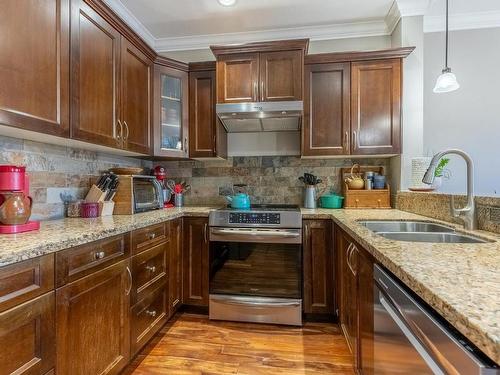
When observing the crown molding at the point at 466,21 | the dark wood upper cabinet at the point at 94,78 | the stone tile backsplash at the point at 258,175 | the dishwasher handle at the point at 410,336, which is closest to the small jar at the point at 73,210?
the dark wood upper cabinet at the point at 94,78

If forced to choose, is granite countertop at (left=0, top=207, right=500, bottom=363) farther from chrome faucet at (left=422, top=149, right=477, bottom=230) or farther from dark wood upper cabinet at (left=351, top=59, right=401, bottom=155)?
dark wood upper cabinet at (left=351, top=59, right=401, bottom=155)

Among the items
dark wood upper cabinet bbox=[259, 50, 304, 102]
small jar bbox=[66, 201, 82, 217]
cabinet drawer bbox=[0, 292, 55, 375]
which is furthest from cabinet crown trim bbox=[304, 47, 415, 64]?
cabinet drawer bbox=[0, 292, 55, 375]

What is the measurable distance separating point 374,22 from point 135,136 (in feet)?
7.93

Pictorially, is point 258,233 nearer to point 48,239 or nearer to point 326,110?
point 326,110

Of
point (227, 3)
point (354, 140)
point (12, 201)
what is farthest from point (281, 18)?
point (12, 201)

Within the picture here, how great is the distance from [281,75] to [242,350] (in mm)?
2148

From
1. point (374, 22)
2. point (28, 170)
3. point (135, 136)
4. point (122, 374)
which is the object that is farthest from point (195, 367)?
point (374, 22)

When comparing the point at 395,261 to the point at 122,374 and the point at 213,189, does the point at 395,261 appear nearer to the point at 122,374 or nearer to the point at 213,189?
the point at 122,374

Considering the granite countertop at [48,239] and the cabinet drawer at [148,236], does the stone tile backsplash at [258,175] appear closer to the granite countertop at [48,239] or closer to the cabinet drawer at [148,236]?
the cabinet drawer at [148,236]

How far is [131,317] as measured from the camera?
1.57 meters

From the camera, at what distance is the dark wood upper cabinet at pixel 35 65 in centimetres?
116

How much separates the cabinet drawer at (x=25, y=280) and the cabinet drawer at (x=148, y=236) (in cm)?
58

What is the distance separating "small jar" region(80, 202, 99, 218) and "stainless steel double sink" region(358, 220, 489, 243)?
1.80m

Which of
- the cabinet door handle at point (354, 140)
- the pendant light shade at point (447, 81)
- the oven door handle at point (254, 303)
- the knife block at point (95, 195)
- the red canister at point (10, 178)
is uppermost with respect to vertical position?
the pendant light shade at point (447, 81)
